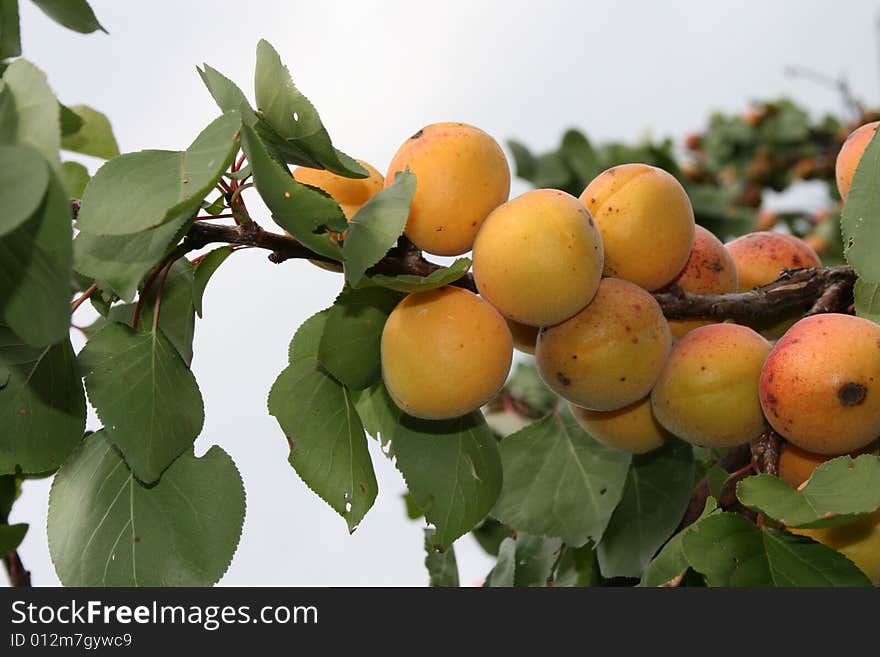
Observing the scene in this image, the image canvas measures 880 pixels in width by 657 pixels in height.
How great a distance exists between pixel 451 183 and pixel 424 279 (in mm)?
124

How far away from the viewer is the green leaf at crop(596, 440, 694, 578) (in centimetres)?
127

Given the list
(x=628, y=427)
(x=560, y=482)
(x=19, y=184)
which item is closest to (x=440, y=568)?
(x=560, y=482)

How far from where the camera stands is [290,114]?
86cm

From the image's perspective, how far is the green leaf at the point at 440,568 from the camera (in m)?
1.50

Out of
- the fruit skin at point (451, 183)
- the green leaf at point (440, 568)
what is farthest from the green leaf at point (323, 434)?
the green leaf at point (440, 568)

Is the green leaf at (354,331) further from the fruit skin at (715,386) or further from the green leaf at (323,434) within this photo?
the fruit skin at (715,386)

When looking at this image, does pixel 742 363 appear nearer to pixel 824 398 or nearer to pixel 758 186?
pixel 824 398

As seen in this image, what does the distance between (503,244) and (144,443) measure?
1.30 ft

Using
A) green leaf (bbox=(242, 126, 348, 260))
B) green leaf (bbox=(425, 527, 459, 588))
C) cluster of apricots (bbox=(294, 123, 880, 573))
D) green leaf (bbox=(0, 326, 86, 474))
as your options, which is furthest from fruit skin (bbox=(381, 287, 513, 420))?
green leaf (bbox=(425, 527, 459, 588))

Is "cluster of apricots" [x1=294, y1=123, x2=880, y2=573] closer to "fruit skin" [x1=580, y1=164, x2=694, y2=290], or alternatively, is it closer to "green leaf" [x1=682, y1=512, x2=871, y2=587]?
"fruit skin" [x1=580, y1=164, x2=694, y2=290]

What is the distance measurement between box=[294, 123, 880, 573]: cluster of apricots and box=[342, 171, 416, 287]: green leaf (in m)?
0.10

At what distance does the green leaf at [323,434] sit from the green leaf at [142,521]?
74 mm

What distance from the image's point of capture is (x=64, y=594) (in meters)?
0.94

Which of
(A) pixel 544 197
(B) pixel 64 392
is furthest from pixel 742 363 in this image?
(B) pixel 64 392
